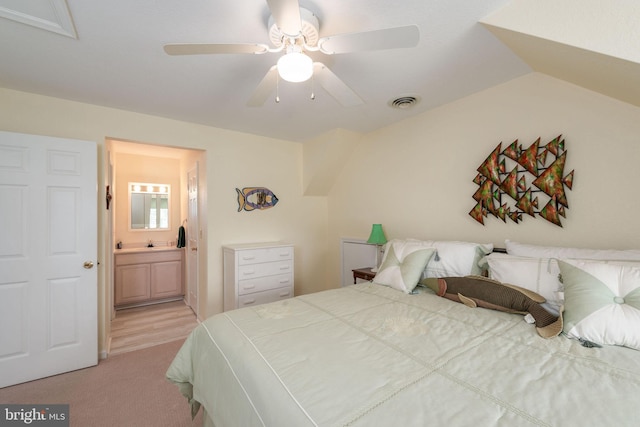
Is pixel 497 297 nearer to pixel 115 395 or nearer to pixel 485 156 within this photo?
pixel 485 156

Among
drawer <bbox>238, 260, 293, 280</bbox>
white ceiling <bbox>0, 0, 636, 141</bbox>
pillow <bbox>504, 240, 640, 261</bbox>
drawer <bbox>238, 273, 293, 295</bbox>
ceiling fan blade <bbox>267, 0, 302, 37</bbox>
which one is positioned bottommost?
drawer <bbox>238, 273, 293, 295</bbox>

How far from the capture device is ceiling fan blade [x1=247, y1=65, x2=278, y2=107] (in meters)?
1.48

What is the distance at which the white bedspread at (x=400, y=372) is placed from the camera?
770 millimetres

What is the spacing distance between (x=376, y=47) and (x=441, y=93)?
1322 millimetres

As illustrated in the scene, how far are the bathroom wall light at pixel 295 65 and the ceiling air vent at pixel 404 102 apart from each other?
1356mm

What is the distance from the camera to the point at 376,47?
125cm

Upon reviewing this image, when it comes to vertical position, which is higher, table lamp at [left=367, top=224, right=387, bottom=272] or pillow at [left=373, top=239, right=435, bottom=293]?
table lamp at [left=367, top=224, right=387, bottom=272]

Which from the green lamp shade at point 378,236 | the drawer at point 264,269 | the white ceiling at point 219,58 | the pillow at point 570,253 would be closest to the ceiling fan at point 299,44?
the white ceiling at point 219,58

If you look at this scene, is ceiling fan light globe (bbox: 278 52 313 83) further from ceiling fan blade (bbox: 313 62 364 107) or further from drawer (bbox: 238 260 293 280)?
drawer (bbox: 238 260 293 280)

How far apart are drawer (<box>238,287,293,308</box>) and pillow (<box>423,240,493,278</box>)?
66.6 inches

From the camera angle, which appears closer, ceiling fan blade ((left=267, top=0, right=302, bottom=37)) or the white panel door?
ceiling fan blade ((left=267, top=0, right=302, bottom=37))

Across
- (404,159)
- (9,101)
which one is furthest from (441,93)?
(9,101)

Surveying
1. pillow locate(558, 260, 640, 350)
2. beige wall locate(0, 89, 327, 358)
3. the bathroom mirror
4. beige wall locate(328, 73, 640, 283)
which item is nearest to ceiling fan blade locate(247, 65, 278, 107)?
beige wall locate(0, 89, 327, 358)

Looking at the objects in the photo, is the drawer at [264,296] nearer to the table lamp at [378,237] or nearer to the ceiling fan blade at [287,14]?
the table lamp at [378,237]
